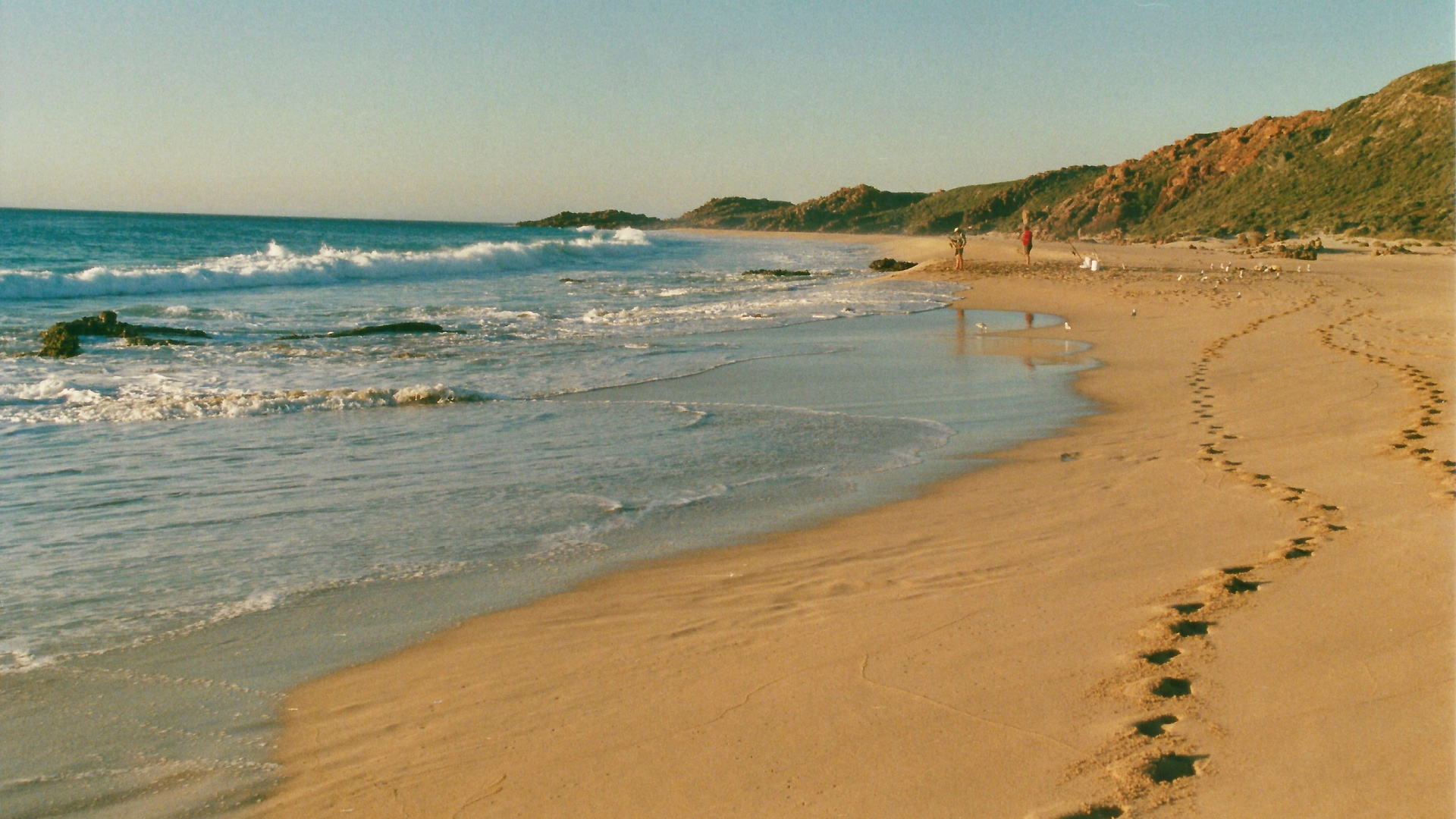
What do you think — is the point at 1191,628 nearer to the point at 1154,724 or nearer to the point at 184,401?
the point at 1154,724

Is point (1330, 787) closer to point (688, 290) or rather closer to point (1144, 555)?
point (1144, 555)

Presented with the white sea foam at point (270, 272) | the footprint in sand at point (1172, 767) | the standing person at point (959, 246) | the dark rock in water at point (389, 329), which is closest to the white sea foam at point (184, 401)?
the dark rock in water at point (389, 329)

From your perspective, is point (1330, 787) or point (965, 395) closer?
point (1330, 787)

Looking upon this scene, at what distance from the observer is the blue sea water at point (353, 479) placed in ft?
11.3

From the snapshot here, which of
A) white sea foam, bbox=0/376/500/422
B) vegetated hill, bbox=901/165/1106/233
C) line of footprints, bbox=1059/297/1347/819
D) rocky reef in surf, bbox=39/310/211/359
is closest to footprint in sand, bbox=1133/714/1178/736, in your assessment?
line of footprints, bbox=1059/297/1347/819

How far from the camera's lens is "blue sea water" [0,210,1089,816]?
344 centimetres

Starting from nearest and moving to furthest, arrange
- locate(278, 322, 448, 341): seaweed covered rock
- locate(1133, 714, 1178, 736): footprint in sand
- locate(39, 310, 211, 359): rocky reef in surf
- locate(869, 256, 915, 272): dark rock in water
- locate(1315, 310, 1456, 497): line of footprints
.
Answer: locate(1133, 714, 1178, 736): footprint in sand
locate(1315, 310, 1456, 497): line of footprints
locate(39, 310, 211, 359): rocky reef in surf
locate(278, 322, 448, 341): seaweed covered rock
locate(869, 256, 915, 272): dark rock in water

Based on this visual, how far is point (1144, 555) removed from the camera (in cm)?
459

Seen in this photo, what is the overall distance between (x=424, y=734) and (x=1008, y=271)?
2623 centimetres

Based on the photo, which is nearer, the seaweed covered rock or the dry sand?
the dry sand

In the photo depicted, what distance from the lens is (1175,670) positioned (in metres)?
3.30

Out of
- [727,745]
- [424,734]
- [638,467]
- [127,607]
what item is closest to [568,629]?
[424,734]

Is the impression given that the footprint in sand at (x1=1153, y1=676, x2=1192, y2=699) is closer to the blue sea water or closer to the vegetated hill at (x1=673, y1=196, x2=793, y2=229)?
the blue sea water

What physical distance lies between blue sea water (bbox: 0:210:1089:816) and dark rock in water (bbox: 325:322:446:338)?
0.40 metres
